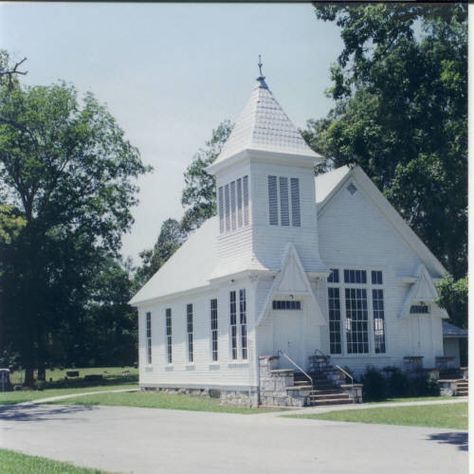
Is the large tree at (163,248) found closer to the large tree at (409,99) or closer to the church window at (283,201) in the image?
the church window at (283,201)

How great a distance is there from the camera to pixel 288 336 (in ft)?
63.1

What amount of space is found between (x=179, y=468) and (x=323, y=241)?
40.7 feet

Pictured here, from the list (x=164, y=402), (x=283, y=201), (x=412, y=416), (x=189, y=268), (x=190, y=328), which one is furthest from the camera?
(x=189, y=268)

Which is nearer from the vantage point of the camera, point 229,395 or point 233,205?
point 229,395

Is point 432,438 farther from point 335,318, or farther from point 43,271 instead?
point 43,271

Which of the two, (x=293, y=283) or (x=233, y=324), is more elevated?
(x=293, y=283)

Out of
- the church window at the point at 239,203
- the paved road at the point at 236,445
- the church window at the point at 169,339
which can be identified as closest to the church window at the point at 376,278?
the church window at the point at 239,203

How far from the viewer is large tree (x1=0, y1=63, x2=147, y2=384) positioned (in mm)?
26969

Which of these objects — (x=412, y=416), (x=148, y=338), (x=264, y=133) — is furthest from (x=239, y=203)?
(x=148, y=338)

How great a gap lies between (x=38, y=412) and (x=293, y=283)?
6418mm

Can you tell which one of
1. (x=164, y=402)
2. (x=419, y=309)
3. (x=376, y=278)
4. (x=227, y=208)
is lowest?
(x=164, y=402)

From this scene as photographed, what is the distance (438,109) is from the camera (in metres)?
17.4

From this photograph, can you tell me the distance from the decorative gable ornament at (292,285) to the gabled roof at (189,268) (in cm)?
280

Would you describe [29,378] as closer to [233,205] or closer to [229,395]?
[229,395]
